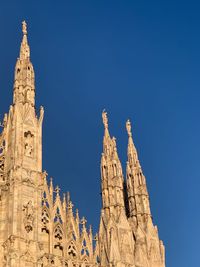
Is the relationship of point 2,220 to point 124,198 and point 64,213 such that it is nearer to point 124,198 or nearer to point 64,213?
point 64,213

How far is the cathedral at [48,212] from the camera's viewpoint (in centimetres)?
2427

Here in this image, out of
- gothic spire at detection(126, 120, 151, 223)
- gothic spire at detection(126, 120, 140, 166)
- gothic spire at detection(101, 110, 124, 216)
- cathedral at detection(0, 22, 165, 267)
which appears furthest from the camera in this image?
gothic spire at detection(126, 120, 140, 166)

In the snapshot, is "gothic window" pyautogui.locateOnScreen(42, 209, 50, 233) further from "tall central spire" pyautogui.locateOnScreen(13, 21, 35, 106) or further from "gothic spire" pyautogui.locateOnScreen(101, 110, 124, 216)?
"tall central spire" pyautogui.locateOnScreen(13, 21, 35, 106)

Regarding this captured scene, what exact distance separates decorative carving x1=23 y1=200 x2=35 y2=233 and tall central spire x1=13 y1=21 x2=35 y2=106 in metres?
6.19

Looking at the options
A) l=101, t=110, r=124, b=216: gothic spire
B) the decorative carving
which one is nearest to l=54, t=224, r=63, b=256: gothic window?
the decorative carving

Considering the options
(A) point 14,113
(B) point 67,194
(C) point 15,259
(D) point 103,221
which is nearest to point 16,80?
(A) point 14,113

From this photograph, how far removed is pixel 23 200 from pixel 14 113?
497 centimetres

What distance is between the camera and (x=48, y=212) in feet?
86.5

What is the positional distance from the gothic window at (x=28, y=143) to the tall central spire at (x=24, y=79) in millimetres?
1955

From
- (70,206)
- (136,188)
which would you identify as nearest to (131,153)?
(136,188)

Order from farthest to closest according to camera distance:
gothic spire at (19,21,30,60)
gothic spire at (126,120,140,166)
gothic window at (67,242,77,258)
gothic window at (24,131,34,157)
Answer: gothic spire at (126,120,140,166) → gothic spire at (19,21,30,60) → gothic window at (24,131,34,157) → gothic window at (67,242,77,258)

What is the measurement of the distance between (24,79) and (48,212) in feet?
25.4

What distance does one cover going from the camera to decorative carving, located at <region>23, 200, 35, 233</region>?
2433 centimetres

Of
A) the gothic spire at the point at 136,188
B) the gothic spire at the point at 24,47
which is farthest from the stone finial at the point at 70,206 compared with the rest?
the gothic spire at the point at 24,47
